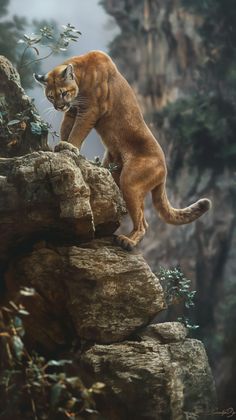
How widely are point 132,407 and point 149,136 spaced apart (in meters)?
2.33

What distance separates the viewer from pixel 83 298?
4.68 meters

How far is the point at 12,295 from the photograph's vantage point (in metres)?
4.77

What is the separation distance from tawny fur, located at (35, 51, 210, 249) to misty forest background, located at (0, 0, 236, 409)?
4.13m

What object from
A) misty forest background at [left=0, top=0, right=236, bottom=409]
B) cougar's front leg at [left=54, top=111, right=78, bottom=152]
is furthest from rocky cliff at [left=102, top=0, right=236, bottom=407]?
cougar's front leg at [left=54, top=111, right=78, bottom=152]

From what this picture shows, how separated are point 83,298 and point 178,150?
6051 millimetres

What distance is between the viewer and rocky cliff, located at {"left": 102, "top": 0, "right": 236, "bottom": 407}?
9.84 m

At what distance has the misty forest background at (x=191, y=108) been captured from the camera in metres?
9.91

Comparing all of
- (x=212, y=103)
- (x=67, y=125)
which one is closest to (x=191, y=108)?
(x=212, y=103)

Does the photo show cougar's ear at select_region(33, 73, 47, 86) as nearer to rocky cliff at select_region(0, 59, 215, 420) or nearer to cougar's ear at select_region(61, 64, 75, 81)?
cougar's ear at select_region(61, 64, 75, 81)

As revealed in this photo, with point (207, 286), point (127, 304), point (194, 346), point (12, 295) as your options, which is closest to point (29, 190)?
point (12, 295)

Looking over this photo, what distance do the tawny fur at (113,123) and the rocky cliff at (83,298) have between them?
1.74ft

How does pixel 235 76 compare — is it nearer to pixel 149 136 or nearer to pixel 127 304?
pixel 149 136
